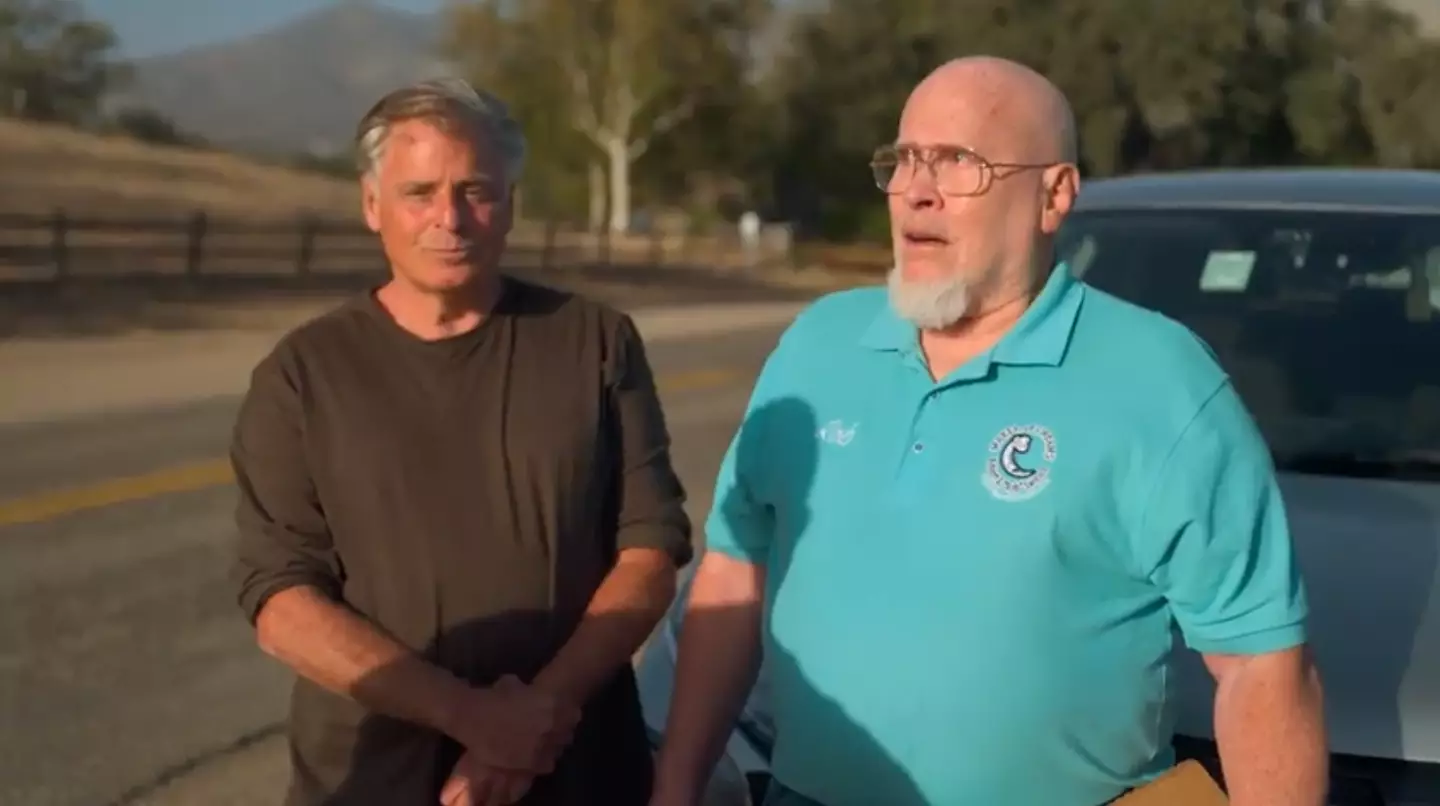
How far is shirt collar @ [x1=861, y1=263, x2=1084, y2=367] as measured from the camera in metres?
2.45

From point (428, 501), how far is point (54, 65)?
A: 82.4 metres

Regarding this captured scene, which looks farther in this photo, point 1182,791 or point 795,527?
point 795,527

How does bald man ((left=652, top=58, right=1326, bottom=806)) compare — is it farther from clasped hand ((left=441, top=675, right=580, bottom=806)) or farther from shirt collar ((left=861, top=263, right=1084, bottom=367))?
clasped hand ((left=441, top=675, right=580, bottom=806))

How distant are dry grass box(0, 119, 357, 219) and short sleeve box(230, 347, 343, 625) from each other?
34.9 metres

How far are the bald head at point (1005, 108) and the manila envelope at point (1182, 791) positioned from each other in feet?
2.67

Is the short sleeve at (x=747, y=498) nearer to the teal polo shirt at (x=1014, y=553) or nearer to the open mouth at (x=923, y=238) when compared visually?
the teal polo shirt at (x=1014, y=553)

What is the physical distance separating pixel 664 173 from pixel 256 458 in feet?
177

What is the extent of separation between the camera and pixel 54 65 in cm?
7925

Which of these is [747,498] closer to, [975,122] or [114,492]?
[975,122]

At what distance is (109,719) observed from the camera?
5703mm

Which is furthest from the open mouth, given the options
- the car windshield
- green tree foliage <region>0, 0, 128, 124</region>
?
green tree foliage <region>0, 0, 128, 124</region>

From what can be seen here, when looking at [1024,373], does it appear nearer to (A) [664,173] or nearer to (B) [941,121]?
(B) [941,121]

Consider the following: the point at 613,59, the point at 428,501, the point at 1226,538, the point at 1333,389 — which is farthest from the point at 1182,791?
the point at 613,59

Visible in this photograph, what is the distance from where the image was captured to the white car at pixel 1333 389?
298cm
